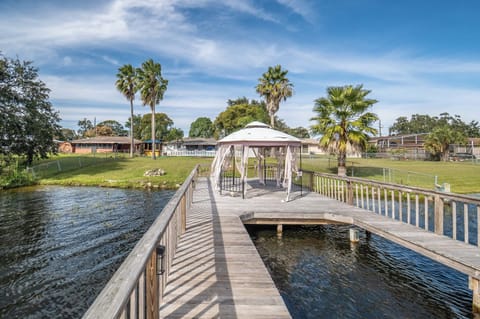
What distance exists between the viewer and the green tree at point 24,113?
64.0ft

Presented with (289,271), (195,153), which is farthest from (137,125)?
(289,271)

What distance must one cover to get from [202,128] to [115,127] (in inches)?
1257

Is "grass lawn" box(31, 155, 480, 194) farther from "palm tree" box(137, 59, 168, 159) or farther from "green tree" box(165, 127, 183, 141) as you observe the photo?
"green tree" box(165, 127, 183, 141)

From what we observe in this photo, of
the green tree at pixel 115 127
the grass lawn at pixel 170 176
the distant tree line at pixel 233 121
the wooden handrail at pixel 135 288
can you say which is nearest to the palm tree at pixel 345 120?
the grass lawn at pixel 170 176

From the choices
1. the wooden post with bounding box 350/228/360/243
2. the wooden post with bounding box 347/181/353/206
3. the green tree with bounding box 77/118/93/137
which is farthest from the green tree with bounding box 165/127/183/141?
the wooden post with bounding box 350/228/360/243

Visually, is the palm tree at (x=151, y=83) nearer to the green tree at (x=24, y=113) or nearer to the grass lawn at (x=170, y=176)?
the grass lawn at (x=170, y=176)

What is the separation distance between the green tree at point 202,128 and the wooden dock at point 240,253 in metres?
57.2

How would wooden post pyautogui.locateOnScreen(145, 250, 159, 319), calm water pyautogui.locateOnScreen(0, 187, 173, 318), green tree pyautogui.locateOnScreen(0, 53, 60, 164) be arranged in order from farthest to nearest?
green tree pyautogui.locateOnScreen(0, 53, 60, 164) < calm water pyautogui.locateOnScreen(0, 187, 173, 318) < wooden post pyautogui.locateOnScreen(145, 250, 159, 319)

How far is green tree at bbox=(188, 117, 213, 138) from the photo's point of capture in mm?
65062

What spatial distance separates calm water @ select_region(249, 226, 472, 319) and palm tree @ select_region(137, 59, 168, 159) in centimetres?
2852

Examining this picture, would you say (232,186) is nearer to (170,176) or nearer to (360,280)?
(360,280)

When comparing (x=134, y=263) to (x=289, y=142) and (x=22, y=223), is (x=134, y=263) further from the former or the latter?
(x=22, y=223)

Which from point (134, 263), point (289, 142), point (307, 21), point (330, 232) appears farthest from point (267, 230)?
point (307, 21)

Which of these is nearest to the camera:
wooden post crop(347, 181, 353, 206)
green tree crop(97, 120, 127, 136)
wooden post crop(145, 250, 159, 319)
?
wooden post crop(145, 250, 159, 319)
